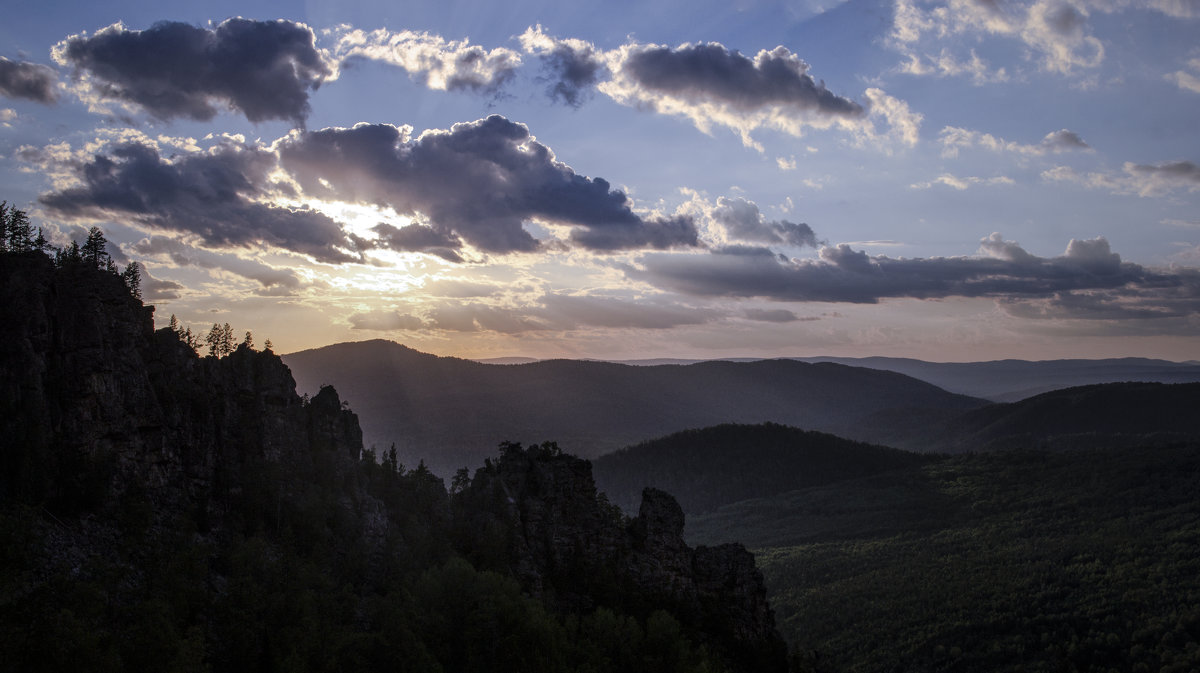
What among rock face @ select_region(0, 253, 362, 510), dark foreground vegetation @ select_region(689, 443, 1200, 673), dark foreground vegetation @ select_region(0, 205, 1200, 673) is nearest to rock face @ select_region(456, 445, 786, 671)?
dark foreground vegetation @ select_region(0, 205, 1200, 673)

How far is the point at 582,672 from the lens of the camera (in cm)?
6228

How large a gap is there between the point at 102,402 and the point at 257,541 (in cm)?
1632

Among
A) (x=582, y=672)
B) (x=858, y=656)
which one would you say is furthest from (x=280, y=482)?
(x=858, y=656)

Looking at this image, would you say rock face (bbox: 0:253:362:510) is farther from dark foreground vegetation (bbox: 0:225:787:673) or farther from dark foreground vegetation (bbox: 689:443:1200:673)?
dark foreground vegetation (bbox: 689:443:1200:673)

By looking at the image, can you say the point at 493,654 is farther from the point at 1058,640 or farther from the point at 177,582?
the point at 1058,640

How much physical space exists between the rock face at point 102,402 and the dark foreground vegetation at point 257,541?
0.46ft

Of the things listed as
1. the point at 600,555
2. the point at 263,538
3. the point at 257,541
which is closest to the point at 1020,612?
the point at 600,555

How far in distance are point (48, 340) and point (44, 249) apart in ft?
35.0

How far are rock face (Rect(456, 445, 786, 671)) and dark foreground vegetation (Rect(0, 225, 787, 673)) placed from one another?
30cm

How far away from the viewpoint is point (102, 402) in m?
53.1

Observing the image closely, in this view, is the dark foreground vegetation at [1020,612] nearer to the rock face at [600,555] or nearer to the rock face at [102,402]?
the rock face at [600,555]

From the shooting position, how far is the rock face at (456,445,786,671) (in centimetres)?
8301

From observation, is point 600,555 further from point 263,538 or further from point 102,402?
point 102,402

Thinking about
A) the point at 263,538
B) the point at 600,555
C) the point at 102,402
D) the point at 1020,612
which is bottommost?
the point at 1020,612
